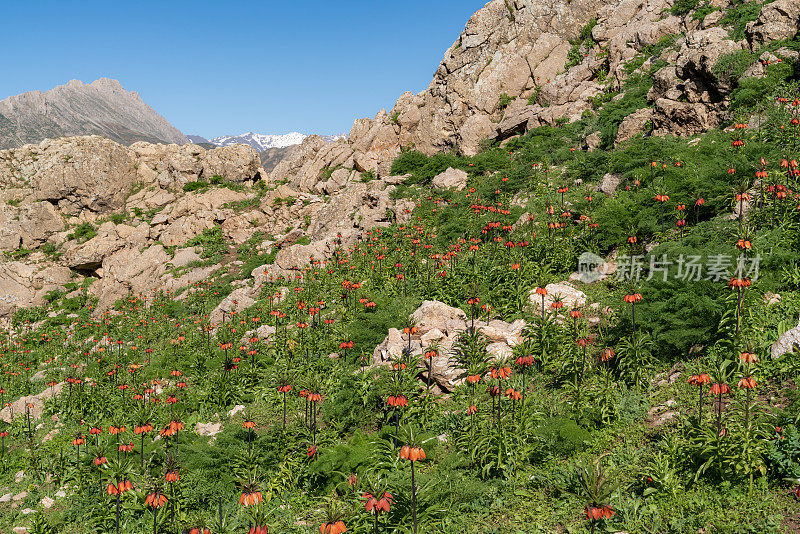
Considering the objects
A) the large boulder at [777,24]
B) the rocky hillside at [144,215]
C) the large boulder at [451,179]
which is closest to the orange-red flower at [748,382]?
the rocky hillside at [144,215]

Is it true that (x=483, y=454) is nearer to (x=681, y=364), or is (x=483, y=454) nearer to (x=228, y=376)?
(x=681, y=364)

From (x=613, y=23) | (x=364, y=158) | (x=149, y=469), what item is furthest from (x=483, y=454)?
(x=613, y=23)

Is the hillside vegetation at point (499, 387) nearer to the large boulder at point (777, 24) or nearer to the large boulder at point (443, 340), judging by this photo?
the large boulder at point (443, 340)

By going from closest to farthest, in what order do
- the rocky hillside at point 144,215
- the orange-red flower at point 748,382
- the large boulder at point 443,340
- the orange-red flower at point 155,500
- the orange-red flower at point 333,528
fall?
the orange-red flower at point 333,528 < the orange-red flower at point 748,382 < the orange-red flower at point 155,500 < the large boulder at point 443,340 < the rocky hillside at point 144,215

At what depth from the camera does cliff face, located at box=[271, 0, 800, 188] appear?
24828 mm

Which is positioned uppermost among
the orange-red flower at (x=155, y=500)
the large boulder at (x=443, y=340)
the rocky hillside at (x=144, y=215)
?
the rocky hillside at (x=144, y=215)

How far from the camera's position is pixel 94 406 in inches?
498

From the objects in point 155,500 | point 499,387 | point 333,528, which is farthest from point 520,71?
point 333,528

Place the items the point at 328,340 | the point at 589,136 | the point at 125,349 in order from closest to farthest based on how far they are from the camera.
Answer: the point at 328,340
the point at 125,349
the point at 589,136

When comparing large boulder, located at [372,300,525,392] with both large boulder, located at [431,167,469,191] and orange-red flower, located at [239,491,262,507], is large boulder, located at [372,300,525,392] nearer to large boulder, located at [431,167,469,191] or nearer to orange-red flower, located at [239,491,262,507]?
orange-red flower, located at [239,491,262,507]

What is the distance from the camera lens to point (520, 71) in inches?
1096

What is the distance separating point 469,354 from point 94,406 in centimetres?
1069

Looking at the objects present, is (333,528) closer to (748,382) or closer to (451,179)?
(748,382)

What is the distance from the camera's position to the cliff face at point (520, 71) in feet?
81.5
